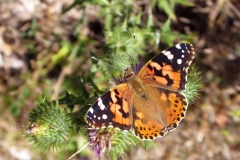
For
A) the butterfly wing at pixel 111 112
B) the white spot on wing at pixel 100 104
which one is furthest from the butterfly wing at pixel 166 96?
the white spot on wing at pixel 100 104

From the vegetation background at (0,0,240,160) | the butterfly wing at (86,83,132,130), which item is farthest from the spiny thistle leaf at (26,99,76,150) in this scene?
the vegetation background at (0,0,240,160)

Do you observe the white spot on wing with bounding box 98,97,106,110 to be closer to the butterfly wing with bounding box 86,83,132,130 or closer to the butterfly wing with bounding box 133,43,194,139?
the butterfly wing with bounding box 86,83,132,130

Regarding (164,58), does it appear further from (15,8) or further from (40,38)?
(15,8)

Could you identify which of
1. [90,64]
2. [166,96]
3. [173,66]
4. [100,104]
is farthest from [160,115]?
[90,64]

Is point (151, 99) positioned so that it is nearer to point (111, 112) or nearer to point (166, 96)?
point (166, 96)

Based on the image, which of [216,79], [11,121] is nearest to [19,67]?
[11,121]
